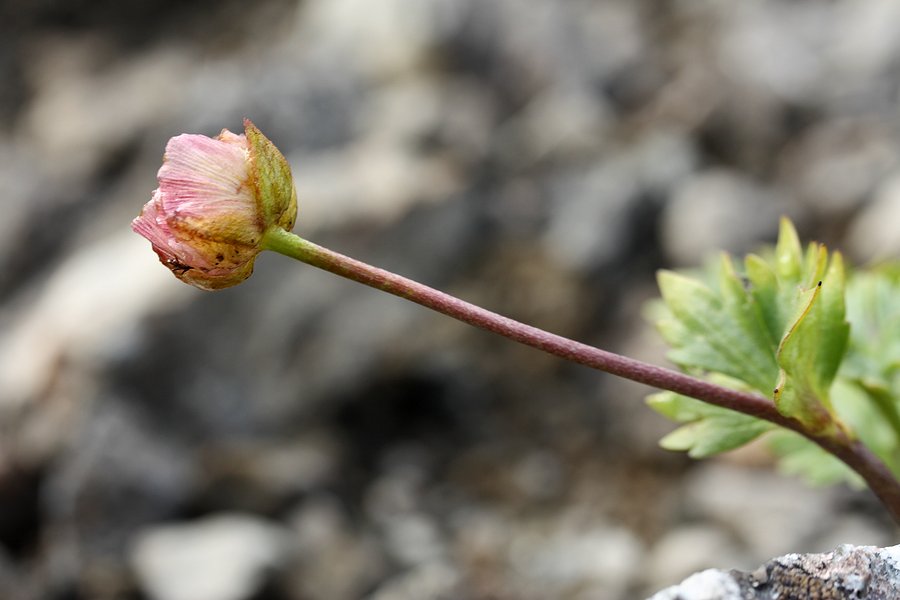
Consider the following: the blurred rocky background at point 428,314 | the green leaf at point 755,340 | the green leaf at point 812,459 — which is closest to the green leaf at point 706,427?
the green leaf at point 755,340

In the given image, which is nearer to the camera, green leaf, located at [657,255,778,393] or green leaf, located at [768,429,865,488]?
green leaf, located at [657,255,778,393]

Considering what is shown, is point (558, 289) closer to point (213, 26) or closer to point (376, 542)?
point (376, 542)

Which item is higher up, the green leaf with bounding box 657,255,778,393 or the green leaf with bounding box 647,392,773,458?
the green leaf with bounding box 657,255,778,393

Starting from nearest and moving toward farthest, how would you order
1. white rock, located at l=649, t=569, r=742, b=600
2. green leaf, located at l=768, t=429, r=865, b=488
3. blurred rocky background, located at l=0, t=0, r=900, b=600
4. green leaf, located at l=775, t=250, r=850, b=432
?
white rock, located at l=649, t=569, r=742, b=600, green leaf, located at l=775, t=250, r=850, b=432, green leaf, located at l=768, t=429, r=865, b=488, blurred rocky background, located at l=0, t=0, r=900, b=600

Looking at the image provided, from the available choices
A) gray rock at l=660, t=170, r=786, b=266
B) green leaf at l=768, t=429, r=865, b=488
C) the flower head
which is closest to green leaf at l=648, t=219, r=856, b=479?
green leaf at l=768, t=429, r=865, b=488

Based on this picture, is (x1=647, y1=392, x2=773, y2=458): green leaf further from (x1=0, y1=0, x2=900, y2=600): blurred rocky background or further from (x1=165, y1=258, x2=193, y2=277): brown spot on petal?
(x1=0, y1=0, x2=900, y2=600): blurred rocky background

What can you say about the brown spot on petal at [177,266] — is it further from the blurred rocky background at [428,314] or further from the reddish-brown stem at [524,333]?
the blurred rocky background at [428,314]

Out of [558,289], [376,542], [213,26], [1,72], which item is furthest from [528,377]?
[1,72]
